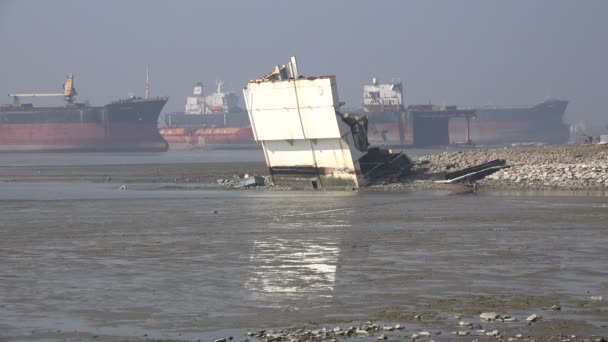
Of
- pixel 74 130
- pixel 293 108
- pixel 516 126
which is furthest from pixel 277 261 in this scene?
pixel 516 126

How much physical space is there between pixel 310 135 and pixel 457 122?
134805 millimetres

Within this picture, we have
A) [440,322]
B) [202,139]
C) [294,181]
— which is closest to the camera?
[440,322]

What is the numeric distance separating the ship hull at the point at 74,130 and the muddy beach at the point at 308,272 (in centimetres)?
10662

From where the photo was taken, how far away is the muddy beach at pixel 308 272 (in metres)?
11.2

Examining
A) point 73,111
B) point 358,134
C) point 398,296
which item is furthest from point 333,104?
point 73,111

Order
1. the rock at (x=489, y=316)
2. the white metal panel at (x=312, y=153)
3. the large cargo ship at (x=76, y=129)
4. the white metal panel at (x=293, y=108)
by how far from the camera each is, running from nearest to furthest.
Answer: the rock at (x=489, y=316), the white metal panel at (x=293, y=108), the white metal panel at (x=312, y=153), the large cargo ship at (x=76, y=129)

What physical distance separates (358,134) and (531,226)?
683 inches

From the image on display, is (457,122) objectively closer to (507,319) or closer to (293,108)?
(293,108)

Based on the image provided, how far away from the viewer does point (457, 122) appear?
170500 millimetres

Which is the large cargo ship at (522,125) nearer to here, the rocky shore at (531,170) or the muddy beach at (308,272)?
the rocky shore at (531,170)

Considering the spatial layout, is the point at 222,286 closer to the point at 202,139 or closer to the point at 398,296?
the point at 398,296

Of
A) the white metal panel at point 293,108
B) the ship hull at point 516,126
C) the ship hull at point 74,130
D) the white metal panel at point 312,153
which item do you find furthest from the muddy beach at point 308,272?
the ship hull at point 516,126

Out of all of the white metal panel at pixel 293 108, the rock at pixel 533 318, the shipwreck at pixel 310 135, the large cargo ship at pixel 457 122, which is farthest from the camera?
the large cargo ship at pixel 457 122

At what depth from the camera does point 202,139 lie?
173875mm
